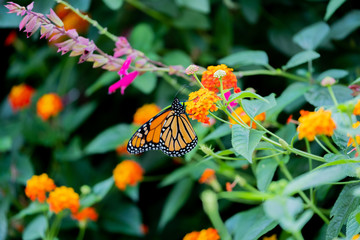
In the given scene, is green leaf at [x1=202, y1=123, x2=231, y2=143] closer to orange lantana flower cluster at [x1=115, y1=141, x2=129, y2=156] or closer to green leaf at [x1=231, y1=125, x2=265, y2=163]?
green leaf at [x1=231, y1=125, x2=265, y2=163]

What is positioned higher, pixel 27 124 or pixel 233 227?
pixel 233 227

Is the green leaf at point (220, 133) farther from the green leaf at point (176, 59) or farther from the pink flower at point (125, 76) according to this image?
the green leaf at point (176, 59)

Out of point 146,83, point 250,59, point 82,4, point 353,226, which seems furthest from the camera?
point 146,83

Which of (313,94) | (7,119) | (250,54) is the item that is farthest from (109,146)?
(7,119)

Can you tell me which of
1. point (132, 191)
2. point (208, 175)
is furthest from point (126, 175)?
point (208, 175)

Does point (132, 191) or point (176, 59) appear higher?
point (176, 59)

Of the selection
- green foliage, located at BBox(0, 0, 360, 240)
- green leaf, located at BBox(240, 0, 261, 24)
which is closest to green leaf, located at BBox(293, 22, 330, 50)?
green foliage, located at BBox(0, 0, 360, 240)

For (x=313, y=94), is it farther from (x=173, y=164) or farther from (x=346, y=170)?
(x=173, y=164)

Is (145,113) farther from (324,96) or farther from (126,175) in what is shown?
(324,96)
